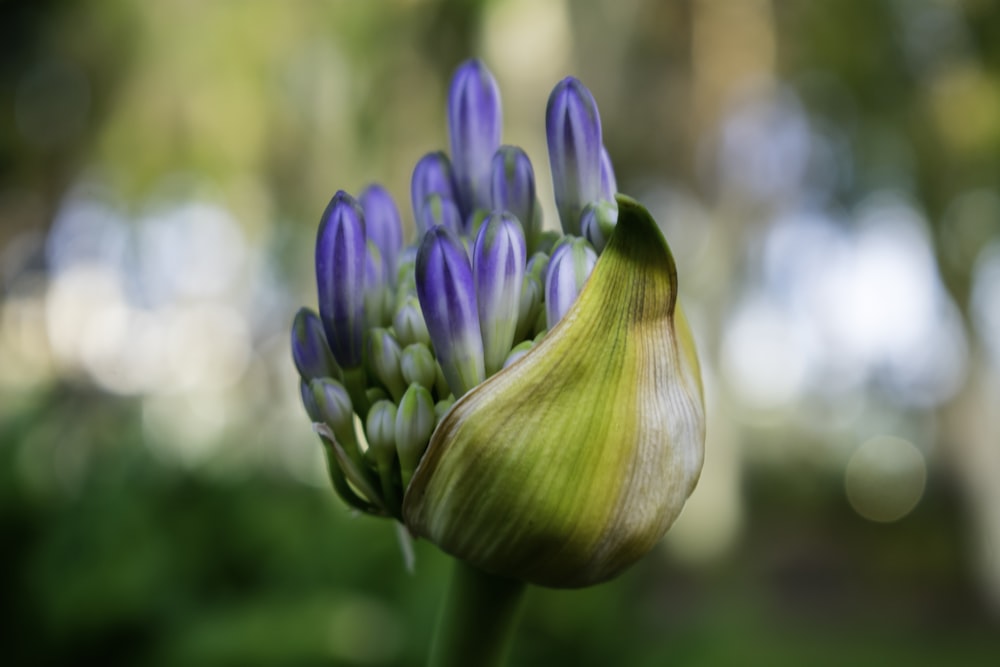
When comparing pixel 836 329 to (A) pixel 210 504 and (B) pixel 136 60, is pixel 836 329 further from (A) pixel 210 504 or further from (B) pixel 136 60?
(A) pixel 210 504

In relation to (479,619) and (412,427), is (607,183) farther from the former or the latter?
(479,619)

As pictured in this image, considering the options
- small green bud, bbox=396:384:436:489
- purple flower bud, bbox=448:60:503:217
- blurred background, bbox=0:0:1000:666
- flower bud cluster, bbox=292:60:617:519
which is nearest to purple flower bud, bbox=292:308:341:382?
flower bud cluster, bbox=292:60:617:519

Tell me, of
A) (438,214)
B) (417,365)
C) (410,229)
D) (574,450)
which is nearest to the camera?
(574,450)

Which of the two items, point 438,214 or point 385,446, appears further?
point 438,214

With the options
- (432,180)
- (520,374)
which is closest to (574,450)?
(520,374)

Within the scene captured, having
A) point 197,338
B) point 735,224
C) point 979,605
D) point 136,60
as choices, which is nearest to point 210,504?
point 735,224

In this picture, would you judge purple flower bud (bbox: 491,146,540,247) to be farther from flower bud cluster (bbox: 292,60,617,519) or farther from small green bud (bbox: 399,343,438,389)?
small green bud (bbox: 399,343,438,389)

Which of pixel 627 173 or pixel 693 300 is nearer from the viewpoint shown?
pixel 693 300
